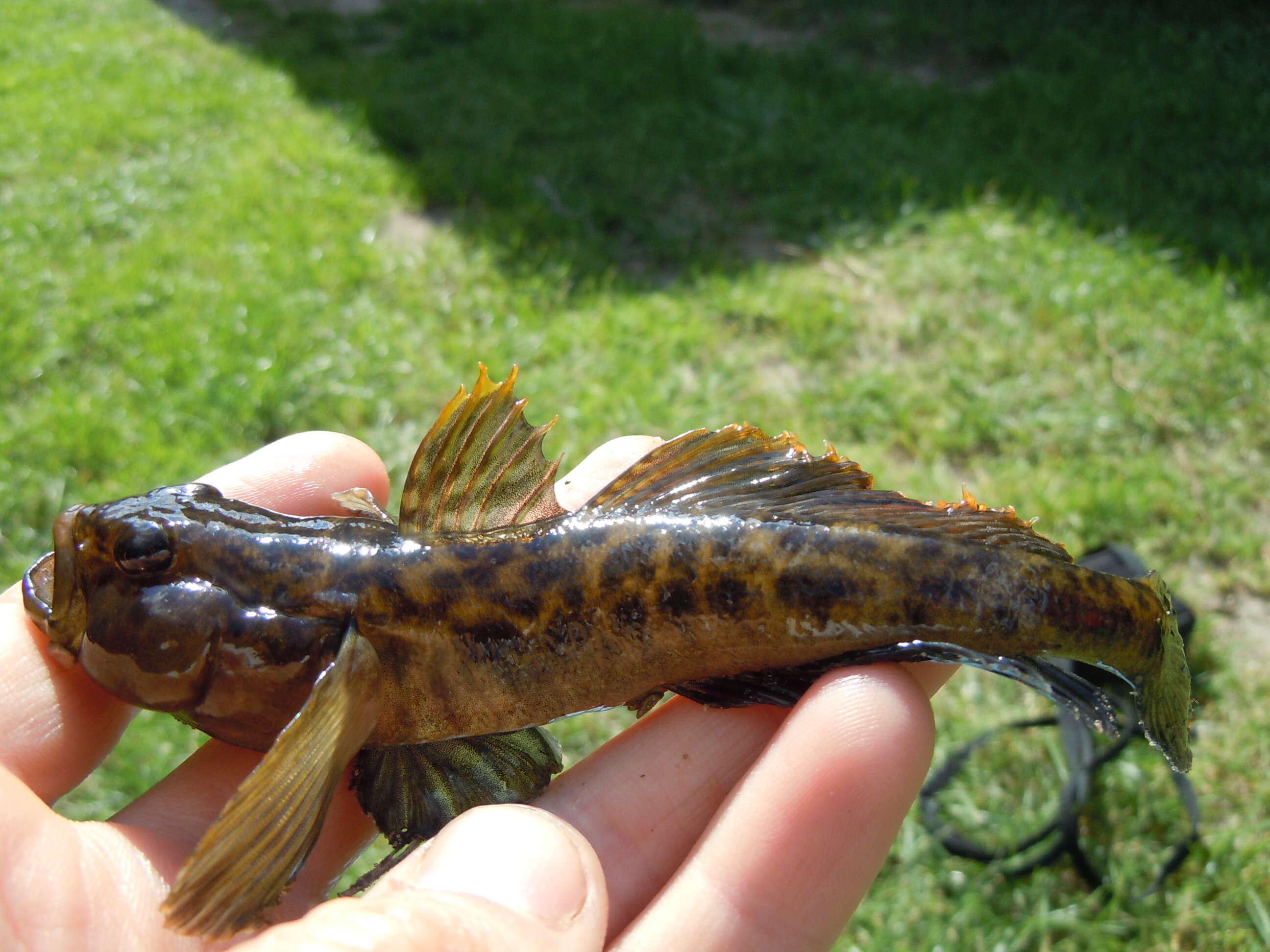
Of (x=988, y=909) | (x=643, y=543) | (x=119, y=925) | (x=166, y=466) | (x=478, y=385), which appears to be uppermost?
(x=478, y=385)

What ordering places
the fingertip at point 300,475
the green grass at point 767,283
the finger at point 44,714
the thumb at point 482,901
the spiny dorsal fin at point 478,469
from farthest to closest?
the green grass at point 767,283 → the fingertip at point 300,475 → the spiny dorsal fin at point 478,469 → the finger at point 44,714 → the thumb at point 482,901

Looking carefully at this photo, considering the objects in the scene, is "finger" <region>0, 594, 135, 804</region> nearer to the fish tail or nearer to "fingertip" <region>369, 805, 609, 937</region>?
"fingertip" <region>369, 805, 609, 937</region>

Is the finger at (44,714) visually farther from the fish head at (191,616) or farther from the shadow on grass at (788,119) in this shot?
the shadow on grass at (788,119)

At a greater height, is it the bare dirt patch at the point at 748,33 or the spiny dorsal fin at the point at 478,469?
the spiny dorsal fin at the point at 478,469

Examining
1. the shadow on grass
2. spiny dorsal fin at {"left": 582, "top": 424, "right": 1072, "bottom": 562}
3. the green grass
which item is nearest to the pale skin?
spiny dorsal fin at {"left": 582, "top": 424, "right": 1072, "bottom": 562}

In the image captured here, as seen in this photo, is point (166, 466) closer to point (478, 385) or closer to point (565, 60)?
point (478, 385)

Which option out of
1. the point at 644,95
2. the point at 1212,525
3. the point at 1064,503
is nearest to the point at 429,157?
the point at 644,95

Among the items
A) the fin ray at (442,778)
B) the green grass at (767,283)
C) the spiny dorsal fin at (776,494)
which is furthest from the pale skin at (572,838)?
the green grass at (767,283)
